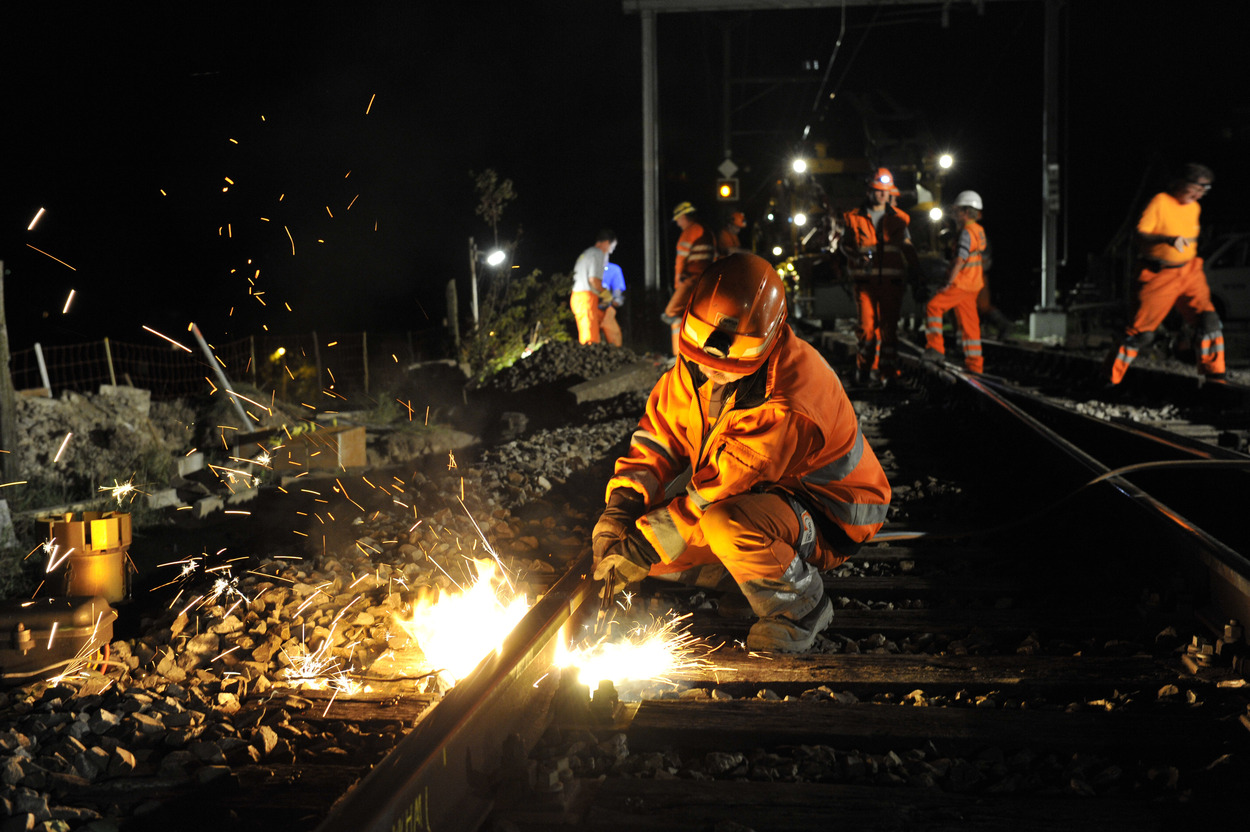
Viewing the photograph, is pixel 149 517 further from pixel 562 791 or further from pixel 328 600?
pixel 562 791

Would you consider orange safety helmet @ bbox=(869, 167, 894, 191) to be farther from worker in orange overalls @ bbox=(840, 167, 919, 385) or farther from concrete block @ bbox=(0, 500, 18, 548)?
concrete block @ bbox=(0, 500, 18, 548)

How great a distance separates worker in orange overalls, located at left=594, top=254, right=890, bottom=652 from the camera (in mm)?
2926

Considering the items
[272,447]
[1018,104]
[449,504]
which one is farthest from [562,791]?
[1018,104]

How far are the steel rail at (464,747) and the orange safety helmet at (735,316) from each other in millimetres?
908

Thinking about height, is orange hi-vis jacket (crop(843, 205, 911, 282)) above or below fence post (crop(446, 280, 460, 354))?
above

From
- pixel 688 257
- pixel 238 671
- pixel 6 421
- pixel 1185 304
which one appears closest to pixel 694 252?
pixel 688 257

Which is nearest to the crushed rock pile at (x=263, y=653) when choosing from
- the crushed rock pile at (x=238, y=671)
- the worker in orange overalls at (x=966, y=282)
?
the crushed rock pile at (x=238, y=671)

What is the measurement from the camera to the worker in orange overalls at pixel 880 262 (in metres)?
9.55

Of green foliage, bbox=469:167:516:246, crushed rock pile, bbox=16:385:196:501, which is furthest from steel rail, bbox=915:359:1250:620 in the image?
green foliage, bbox=469:167:516:246

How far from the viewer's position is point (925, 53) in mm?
37344

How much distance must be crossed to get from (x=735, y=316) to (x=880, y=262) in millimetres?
7179

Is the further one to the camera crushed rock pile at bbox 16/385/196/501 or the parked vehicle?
the parked vehicle

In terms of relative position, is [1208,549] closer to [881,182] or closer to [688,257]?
[688,257]

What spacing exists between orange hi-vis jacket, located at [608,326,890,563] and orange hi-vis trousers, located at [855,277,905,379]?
6.71m
